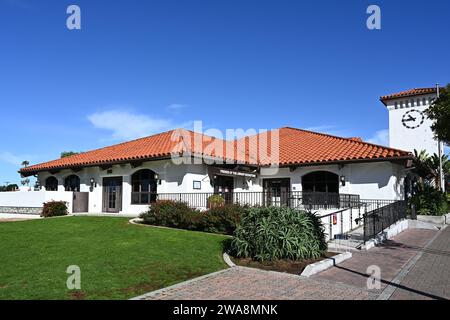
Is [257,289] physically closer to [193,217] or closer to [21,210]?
[193,217]

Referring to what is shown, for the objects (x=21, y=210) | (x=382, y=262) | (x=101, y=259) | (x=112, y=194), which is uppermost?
(x=112, y=194)

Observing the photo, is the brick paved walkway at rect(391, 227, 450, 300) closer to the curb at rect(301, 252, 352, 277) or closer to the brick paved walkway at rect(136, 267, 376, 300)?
the brick paved walkway at rect(136, 267, 376, 300)

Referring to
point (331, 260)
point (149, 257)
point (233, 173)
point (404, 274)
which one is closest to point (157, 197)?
point (233, 173)

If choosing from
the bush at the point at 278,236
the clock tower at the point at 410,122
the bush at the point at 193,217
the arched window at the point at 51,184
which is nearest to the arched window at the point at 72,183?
the arched window at the point at 51,184

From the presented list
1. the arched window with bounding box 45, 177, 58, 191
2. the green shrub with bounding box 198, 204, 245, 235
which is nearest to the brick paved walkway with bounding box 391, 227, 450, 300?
the green shrub with bounding box 198, 204, 245, 235

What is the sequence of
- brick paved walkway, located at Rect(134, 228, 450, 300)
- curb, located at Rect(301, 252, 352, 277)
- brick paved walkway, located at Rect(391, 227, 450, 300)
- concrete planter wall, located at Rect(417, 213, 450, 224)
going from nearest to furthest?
1. brick paved walkway, located at Rect(134, 228, 450, 300)
2. brick paved walkway, located at Rect(391, 227, 450, 300)
3. curb, located at Rect(301, 252, 352, 277)
4. concrete planter wall, located at Rect(417, 213, 450, 224)

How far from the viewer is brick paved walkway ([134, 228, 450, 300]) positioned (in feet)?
20.4

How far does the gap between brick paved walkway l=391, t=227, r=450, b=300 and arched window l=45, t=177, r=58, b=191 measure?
888 inches

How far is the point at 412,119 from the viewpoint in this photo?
1257 inches

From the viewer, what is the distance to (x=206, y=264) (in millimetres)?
8484

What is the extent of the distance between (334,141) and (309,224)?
14.1 meters

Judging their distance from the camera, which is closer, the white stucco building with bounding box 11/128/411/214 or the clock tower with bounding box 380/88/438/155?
the white stucco building with bounding box 11/128/411/214

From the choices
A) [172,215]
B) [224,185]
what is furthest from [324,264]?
[224,185]

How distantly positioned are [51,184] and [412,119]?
2993 cm
